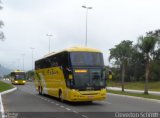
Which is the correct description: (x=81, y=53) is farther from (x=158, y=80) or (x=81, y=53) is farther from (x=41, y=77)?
(x=158, y=80)

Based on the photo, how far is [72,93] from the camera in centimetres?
2572

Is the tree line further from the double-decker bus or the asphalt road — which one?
the asphalt road

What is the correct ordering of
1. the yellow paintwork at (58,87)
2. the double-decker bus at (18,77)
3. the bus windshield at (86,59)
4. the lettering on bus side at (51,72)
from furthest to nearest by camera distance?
the double-decker bus at (18,77), the lettering on bus side at (51,72), the bus windshield at (86,59), the yellow paintwork at (58,87)

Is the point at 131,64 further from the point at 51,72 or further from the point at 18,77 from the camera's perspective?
the point at 51,72

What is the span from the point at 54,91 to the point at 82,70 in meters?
5.64

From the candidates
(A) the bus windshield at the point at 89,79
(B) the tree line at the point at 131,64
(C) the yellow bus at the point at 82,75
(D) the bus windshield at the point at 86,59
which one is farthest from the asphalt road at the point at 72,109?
(B) the tree line at the point at 131,64

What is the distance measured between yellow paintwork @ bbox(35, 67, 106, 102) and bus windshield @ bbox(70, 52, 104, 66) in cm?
165

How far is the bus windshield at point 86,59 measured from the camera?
2627cm

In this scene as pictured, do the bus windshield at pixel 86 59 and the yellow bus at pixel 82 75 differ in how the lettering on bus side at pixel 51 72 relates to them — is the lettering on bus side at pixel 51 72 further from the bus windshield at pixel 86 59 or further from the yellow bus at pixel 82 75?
the bus windshield at pixel 86 59

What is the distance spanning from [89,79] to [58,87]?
3.91 m

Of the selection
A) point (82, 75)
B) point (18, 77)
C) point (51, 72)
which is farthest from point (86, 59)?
point (18, 77)

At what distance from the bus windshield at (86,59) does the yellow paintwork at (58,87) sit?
5.40ft

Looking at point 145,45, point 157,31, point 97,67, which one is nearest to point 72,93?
point 97,67

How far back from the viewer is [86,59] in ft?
86.9
